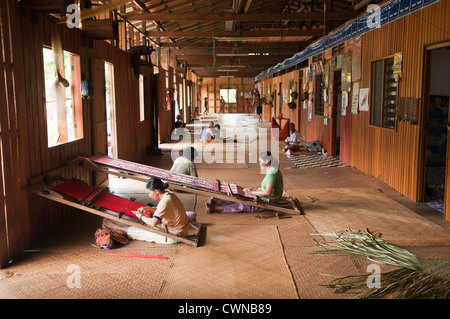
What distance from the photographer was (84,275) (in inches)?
153

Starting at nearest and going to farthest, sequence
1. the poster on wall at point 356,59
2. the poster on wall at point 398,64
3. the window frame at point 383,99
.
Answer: the poster on wall at point 398,64
the window frame at point 383,99
the poster on wall at point 356,59

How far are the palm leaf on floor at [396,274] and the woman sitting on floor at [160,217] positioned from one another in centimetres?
154

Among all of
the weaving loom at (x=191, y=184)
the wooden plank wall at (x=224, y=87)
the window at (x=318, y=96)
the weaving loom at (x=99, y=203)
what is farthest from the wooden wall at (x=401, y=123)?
the wooden plank wall at (x=224, y=87)

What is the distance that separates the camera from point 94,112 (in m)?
6.94

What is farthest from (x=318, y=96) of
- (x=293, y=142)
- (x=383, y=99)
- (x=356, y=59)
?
(x=383, y=99)

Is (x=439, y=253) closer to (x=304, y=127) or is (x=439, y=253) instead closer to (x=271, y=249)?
(x=271, y=249)

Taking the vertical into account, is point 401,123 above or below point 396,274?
above

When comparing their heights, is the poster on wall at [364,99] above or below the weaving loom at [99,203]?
above

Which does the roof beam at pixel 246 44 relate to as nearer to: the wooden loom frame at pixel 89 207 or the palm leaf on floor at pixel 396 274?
the wooden loom frame at pixel 89 207

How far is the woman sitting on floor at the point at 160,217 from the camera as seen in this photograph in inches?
179

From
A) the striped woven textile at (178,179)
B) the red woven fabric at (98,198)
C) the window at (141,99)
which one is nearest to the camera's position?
the red woven fabric at (98,198)

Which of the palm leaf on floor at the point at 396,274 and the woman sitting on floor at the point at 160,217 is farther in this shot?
the woman sitting on floor at the point at 160,217

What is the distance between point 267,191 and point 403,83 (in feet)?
9.55

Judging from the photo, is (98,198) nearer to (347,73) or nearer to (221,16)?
(221,16)
